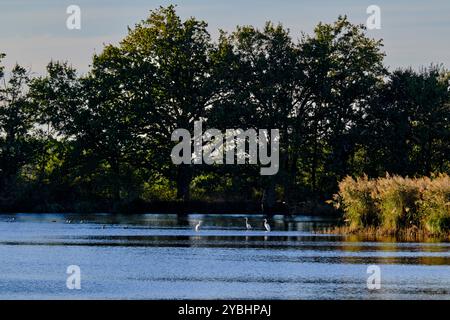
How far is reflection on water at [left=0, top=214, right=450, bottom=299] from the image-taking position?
3209 cm

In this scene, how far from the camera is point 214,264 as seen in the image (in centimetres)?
4044

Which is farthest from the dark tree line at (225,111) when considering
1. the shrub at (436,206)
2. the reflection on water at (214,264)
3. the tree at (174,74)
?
the shrub at (436,206)

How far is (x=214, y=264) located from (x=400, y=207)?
13932mm

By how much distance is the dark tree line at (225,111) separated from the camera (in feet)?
294

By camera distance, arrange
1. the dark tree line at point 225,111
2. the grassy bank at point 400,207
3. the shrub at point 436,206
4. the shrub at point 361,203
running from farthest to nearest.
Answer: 1. the dark tree line at point 225,111
2. the shrub at point 361,203
3. the grassy bank at point 400,207
4. the shrub at point 436,206

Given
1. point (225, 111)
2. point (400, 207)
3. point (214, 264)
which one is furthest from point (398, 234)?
point (225, 111)

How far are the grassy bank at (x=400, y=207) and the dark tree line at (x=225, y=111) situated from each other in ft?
107

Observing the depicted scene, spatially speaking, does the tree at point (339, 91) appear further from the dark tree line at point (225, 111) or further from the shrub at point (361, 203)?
the shrub at point (361, 203)

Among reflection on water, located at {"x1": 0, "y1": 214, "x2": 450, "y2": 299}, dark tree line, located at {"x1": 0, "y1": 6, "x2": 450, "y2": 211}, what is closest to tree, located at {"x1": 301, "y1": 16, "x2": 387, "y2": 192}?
dark tree line, located at {"x1": 0, "y1": 6, "x2": 450, "y2": 211}

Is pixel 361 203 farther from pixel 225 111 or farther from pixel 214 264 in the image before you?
pixel 225 111

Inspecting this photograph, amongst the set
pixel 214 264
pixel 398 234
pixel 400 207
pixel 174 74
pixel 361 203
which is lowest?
pixel 214 264

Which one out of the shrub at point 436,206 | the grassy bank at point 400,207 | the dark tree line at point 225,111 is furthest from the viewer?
the dark tree line at point 225,111

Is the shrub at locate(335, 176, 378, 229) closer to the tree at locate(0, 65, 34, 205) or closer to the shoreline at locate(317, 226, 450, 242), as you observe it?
the shoreline at locate(317, 226, 450, 242)
